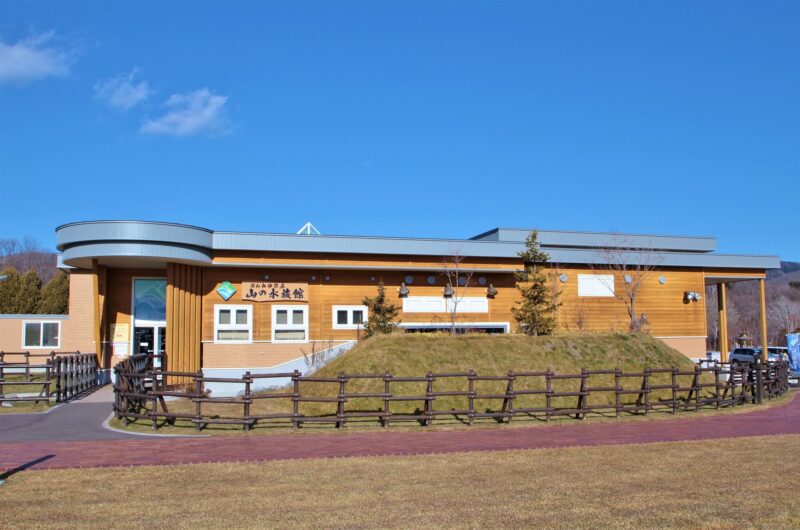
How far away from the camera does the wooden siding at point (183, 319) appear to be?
90.7 ft

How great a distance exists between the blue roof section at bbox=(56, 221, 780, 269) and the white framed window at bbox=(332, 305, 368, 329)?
2470 millimetres

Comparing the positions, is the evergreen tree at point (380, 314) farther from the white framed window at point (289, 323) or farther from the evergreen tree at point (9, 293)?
the evergreen tree at point (9, 293)

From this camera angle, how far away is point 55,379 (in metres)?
22.2

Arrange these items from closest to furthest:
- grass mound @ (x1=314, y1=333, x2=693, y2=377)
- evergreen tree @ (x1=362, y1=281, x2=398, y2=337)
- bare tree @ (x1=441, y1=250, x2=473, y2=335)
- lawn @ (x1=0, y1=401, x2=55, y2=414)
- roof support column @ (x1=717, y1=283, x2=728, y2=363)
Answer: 1. lawn @ (x1=0, y1=401, x2=55, y2=414)
2. grass mound @ (x1=314, y1=333, x2=693, y2=377)
3. evergreen tree @ (x1=362, y1=281, x2=398, y2=337)
4. bare tree @ (x1=441, y1=250, x2=473, y2=335)
5. roof support column @ (x1=717, y1=283, x2=728, y2=363)

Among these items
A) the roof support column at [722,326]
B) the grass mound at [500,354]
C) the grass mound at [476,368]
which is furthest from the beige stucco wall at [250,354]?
the roof support column at [722,326]

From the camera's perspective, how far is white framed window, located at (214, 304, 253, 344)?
95.5 feet

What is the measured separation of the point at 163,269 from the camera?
1189 inches

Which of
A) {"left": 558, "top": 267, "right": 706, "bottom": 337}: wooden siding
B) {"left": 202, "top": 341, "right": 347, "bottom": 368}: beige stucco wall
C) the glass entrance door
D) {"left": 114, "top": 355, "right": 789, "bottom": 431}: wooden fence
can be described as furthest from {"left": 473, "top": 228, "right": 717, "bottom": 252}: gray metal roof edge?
the glass entrance door

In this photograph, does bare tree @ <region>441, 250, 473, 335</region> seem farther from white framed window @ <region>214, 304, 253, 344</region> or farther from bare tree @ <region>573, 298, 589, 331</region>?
white framed window @ <region>214, 304, 253, 344</region>

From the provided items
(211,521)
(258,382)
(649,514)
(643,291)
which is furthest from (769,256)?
(211,521)

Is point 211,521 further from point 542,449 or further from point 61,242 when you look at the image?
point 61,242

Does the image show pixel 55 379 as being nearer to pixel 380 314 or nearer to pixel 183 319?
pixel 183 319

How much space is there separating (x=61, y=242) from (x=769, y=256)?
34.4m

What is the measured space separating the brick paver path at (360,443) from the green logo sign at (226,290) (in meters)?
14.4
